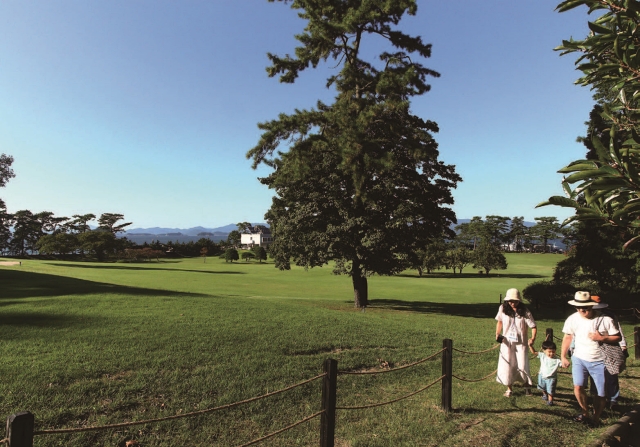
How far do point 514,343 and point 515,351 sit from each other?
19 centimetres

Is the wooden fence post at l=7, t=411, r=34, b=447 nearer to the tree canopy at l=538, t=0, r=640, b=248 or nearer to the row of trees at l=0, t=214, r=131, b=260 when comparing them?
the tree canopy at l=538, t=0, r=640, b=248

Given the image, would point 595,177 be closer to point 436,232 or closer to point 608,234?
point 436,232

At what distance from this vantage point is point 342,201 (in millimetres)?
17641

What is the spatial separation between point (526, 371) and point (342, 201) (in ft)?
38.7

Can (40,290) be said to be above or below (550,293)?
above

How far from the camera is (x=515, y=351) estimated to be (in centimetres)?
690

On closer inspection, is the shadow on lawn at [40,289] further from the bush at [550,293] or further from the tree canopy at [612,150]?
the bush at [550,293]

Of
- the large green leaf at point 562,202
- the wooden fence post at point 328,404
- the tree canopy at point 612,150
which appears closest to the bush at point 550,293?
the tree canopy at point 612,150

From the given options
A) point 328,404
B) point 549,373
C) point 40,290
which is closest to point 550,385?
point 549,373

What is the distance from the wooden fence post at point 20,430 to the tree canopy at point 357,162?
1420 centimetres

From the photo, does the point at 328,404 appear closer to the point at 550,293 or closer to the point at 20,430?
the point at 20,430

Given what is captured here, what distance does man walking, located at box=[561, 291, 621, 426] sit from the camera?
578 centimetres

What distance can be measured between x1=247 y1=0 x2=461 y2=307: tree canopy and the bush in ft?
37.7

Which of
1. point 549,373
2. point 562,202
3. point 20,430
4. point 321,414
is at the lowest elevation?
point 549,373
